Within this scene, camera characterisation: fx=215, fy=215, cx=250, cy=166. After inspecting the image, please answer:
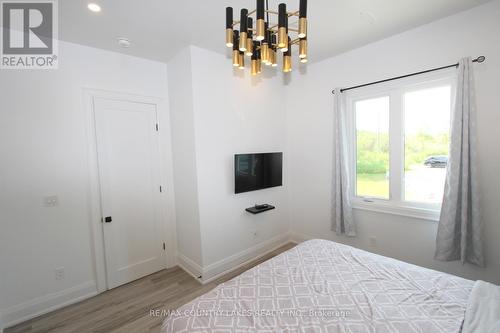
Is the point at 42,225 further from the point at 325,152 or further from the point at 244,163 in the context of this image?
the point at 325,152

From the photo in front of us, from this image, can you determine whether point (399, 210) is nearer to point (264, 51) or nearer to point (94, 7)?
point (264, 51)

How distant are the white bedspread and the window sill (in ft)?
3.76

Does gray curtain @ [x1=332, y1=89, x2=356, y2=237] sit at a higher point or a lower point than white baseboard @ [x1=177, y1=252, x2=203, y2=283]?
higher

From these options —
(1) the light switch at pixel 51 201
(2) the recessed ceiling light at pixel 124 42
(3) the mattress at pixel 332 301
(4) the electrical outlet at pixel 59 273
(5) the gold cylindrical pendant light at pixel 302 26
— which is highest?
(2) the recessed ceiling light at pixel 124 42

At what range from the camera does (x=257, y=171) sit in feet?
10.3

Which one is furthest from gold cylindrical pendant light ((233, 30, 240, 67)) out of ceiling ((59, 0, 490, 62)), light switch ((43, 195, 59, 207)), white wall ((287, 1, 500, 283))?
light switch ((43, 195, 59, 207))

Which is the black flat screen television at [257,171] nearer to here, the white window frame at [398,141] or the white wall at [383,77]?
the white wall at [383,77]

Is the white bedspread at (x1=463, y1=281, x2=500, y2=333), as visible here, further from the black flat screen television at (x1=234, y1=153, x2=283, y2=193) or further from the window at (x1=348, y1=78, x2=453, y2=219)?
the black flat screen television at (x1=234, y1=153, x2=283, y2=193)

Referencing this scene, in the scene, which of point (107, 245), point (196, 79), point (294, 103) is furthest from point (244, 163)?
point (107, 245)

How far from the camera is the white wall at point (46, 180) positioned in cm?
209

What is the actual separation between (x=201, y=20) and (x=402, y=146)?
268 cm

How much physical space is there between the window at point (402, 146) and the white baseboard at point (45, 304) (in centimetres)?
353

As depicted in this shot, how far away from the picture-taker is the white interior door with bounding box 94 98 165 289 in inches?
102

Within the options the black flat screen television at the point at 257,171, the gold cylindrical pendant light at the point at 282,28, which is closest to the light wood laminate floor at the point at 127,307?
the black flat screen television at the point at 257,171
